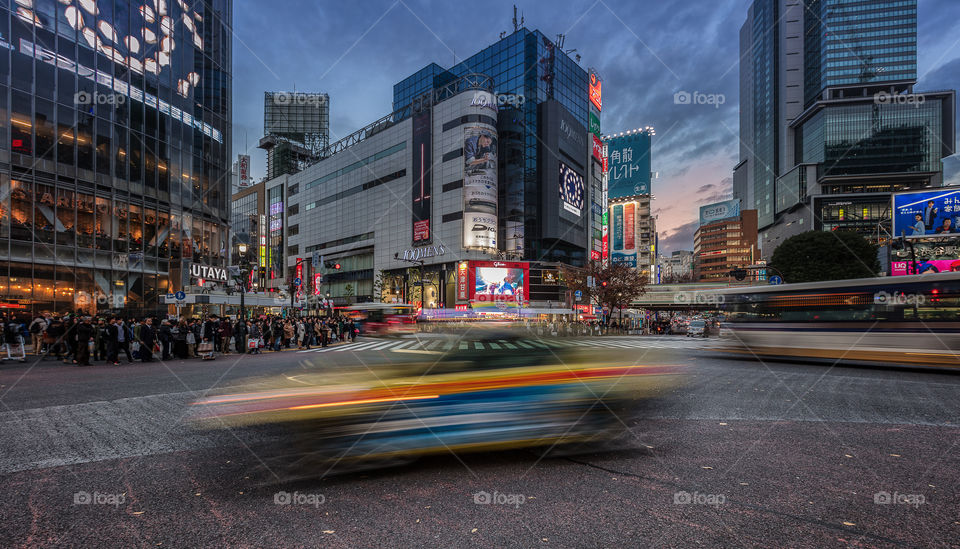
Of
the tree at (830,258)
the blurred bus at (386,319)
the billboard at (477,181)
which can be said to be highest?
the billboard at (477,181)

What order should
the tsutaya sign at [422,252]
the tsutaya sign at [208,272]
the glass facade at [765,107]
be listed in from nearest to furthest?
the tsutaya sign at [208,272]
the tsutaya sign at [422,252]
the glass facade at [765,107]

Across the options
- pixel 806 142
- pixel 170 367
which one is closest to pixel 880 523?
pixel 170 367

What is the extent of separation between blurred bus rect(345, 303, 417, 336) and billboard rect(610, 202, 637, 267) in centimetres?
6900

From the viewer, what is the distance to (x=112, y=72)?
27.8 m

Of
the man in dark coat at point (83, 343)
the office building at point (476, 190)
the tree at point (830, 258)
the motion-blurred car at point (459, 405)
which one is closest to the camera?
the motion-blurred car at point (459, 405)

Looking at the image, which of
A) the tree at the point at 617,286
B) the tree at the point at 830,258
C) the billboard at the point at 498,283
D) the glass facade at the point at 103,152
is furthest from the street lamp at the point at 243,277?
the tree at the point at 830,258

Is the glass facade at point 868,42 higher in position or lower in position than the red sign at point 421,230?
higher

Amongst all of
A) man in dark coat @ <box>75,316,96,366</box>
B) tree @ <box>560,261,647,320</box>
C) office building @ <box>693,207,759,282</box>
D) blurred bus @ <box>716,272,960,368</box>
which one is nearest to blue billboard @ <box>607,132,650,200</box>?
tree @ <box>560,261,647,320</box>

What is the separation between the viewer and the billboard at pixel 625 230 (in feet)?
315

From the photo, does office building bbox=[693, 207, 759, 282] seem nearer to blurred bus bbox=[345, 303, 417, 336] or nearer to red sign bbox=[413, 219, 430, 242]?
red sign bbox=[413, 219, 430, 242]

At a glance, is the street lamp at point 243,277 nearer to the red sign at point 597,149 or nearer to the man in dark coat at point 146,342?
the man in dark coat at point 146,342

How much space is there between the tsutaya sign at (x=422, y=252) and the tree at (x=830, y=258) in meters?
40.9

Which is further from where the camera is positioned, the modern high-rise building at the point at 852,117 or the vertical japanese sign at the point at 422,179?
the modern high-rise building at the point at 852,117

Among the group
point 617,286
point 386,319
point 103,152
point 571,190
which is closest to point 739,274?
point 617,286
